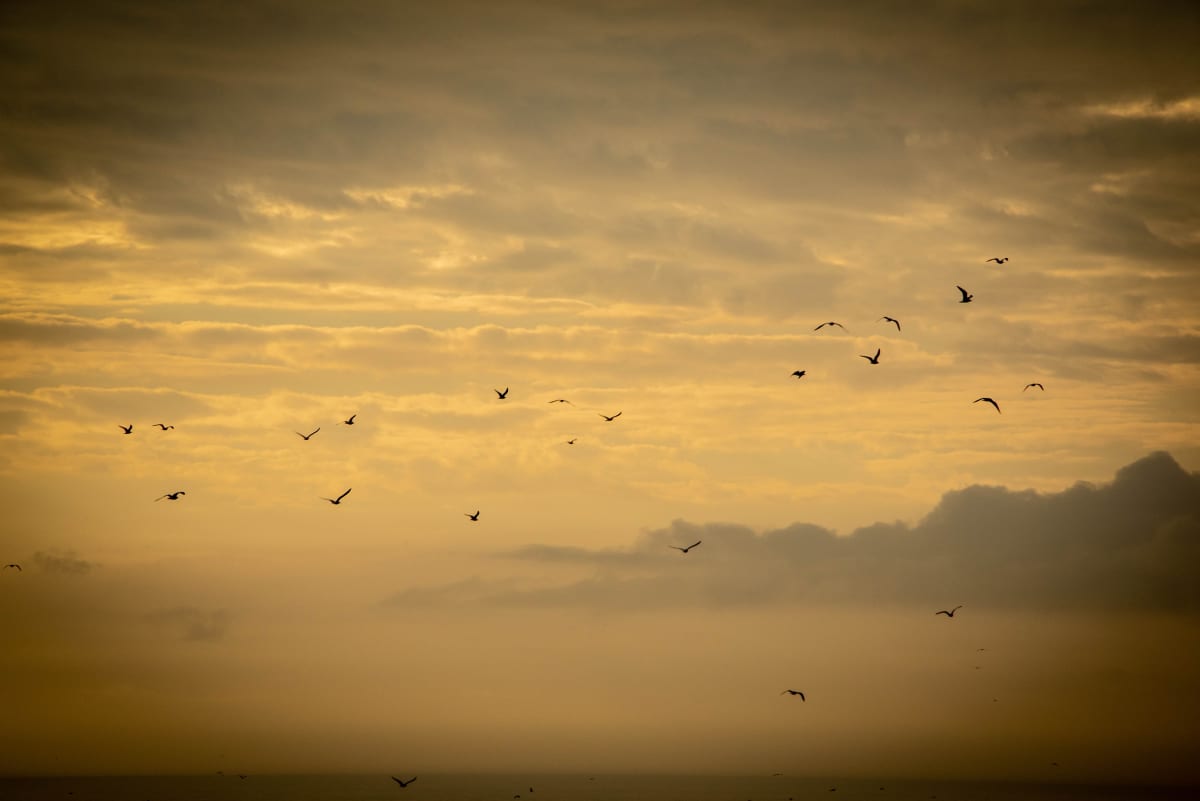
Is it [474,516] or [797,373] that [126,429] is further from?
[797,373]

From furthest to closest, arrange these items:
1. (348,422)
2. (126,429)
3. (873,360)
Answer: (126,429), (348,422), (873,360)

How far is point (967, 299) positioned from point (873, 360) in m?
8.07

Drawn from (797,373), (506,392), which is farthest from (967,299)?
(506,392)

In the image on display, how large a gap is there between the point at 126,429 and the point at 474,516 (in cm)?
3044

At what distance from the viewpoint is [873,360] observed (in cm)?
8000

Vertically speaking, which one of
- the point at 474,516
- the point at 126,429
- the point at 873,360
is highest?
the point at 126,429

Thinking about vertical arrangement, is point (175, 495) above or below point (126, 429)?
below

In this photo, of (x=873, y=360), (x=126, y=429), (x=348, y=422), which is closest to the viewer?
(x=873, y=360)

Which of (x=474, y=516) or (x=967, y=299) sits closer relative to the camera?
(x=967, y=299)

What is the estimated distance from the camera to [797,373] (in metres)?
80.1

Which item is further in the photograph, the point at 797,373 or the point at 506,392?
the point at 506,392

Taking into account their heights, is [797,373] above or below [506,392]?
below

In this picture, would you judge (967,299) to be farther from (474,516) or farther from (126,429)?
(126,429)

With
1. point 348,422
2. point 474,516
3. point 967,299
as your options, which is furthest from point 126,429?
point 967,299
